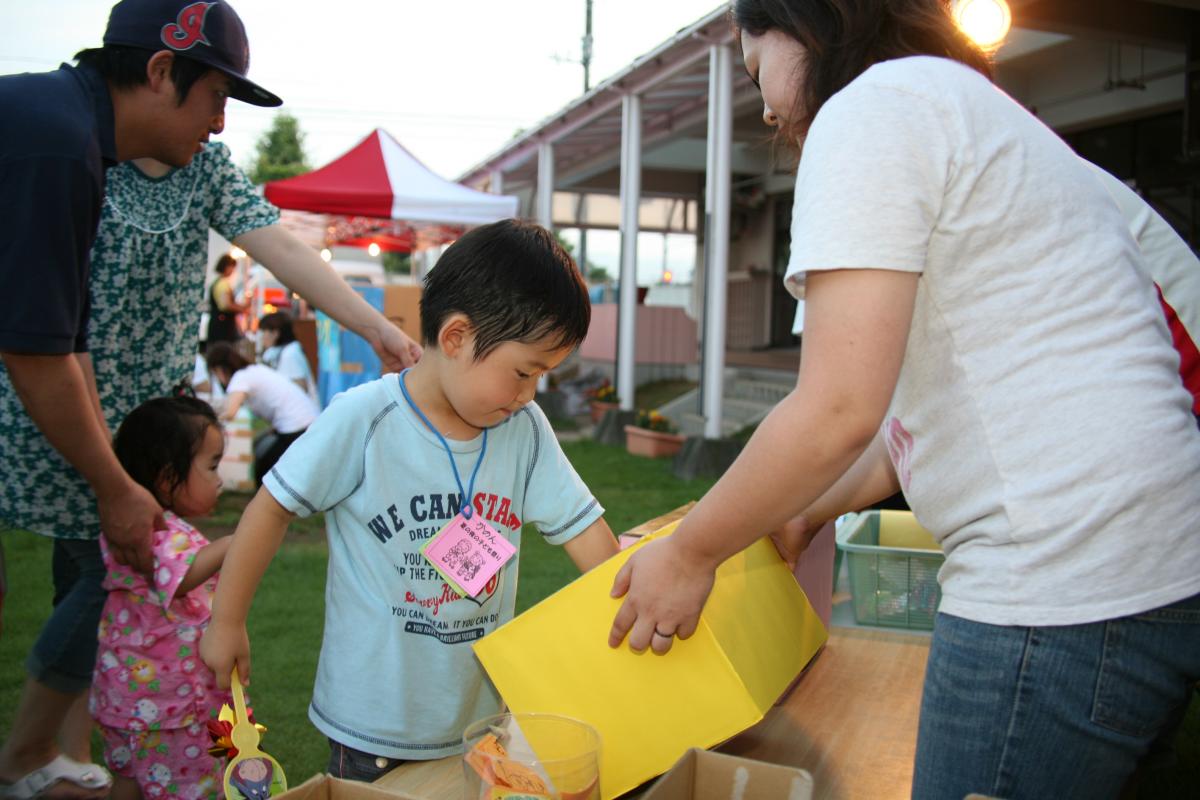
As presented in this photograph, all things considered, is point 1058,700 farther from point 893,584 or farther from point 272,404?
point 272,404

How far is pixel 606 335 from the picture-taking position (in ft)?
49.7

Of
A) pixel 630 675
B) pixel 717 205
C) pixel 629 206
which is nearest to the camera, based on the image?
pixel 630 675

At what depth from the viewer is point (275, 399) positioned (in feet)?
21.3

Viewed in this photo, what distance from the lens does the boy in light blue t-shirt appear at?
5.12 feet

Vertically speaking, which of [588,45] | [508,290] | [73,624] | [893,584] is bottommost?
[73,624]

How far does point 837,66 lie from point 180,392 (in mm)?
1925

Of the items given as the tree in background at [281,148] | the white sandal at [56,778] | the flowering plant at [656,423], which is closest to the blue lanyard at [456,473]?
the white sandal at [56,778]

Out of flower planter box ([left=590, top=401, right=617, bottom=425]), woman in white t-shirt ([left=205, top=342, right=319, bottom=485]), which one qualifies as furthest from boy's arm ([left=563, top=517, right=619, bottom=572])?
flower planter box ([left=590, top=401, right=617, bottom=425])

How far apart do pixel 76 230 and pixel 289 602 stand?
323cm

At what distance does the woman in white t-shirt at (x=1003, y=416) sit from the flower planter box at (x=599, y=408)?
10114mm

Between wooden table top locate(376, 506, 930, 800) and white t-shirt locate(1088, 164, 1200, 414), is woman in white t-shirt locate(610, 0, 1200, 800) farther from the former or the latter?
white t-shirt locate(1088, 164, 1200, 414)

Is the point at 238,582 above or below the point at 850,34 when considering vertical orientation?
below

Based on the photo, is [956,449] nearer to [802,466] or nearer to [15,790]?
[802,466]

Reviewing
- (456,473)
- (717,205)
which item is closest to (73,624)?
(456,473)
